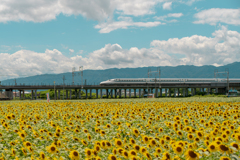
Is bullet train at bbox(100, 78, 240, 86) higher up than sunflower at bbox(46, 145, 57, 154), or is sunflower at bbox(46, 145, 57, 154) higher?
bullet train at bbox(100, 78, 240, 86)

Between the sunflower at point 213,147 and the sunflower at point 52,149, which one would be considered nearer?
the sunflower at point 213,147

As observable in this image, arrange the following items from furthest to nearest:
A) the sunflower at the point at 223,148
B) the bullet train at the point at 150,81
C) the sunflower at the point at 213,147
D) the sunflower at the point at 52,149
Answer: the bullet train at the point at 150,81 → the sunflower at the point at 52,149 → the sunflower at the point at 213,147 → the sunflower at the point at 223,148

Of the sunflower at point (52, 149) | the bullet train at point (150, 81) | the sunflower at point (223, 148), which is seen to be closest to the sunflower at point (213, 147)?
the sunflower at point (223, 148)

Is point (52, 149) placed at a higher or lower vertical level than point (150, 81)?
lower

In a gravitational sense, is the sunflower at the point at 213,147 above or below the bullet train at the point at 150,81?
below

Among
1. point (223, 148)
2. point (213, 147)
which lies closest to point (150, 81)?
Result: point (213, 147)

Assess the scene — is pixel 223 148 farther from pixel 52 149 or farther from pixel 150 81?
pixel 150 81

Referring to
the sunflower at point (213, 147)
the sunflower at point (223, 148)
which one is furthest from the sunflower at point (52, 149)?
the sunflower at point (223, 148)

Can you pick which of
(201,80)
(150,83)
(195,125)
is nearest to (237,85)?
(201,80)

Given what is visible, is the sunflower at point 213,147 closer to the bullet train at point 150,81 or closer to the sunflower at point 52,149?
the sunflower at point 52,149

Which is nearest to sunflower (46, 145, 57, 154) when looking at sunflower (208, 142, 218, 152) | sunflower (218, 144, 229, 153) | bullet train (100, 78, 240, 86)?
sunflower (208, 142, 218, 152)

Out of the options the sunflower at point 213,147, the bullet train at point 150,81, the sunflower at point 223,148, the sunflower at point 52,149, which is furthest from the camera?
the bullet train at point 150,81

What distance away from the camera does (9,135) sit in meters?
9.43

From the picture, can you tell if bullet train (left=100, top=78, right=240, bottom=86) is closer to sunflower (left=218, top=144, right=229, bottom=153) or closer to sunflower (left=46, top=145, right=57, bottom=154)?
sunflower (left=218, top=144, right=229, bottom=153)
